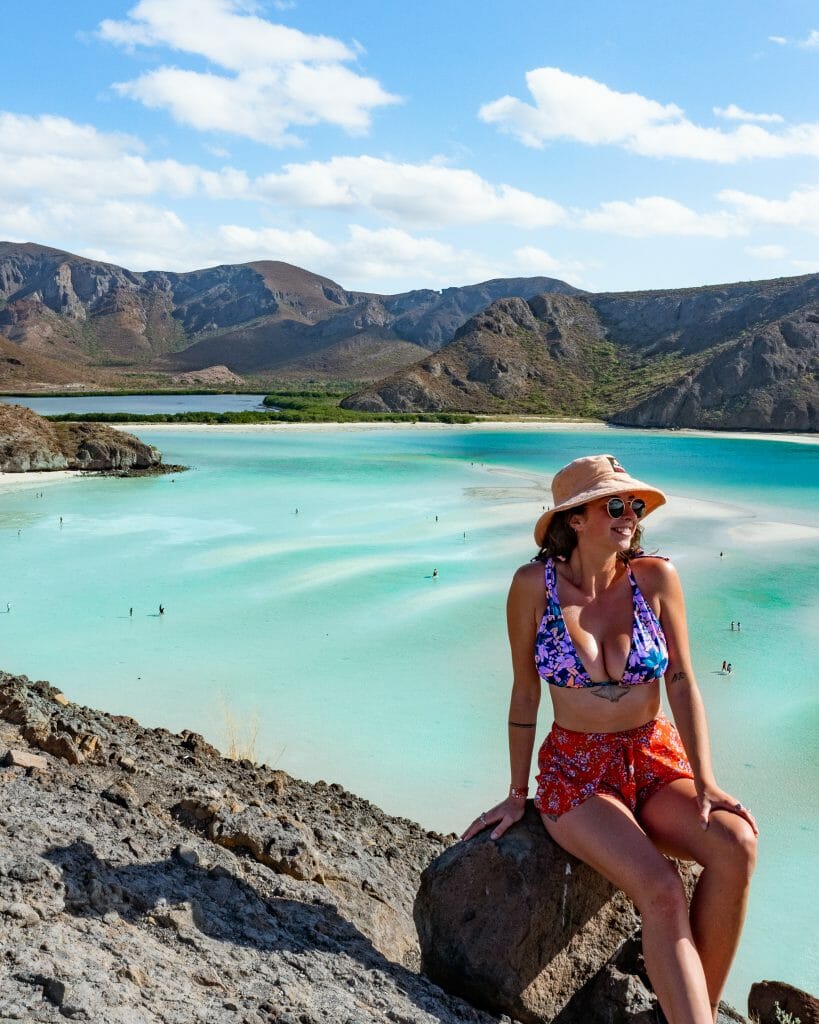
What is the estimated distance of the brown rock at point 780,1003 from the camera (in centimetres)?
402

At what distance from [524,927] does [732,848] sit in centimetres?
92

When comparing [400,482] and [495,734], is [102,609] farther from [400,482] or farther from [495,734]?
[400,482]

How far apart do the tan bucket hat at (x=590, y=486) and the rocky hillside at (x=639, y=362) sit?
3422 inches

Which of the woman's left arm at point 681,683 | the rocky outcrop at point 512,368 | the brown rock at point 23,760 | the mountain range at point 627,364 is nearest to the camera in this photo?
the woman's left arm at point 681,683

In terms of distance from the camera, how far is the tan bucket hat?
3.50 metres

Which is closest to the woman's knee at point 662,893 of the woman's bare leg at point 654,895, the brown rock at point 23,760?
the woman's bare leg at point 654,895

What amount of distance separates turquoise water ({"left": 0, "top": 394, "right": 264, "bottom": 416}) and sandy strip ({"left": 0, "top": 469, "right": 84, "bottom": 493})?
134 ft

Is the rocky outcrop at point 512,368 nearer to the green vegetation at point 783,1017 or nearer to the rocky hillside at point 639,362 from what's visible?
the rocky hillside at point 639,362

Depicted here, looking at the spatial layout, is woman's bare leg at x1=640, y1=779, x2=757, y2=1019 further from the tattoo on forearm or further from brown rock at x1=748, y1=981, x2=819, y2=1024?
brown rock at x1=748, y1=981, x2=819, y2=1024

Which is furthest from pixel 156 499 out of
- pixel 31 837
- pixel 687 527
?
pixel 31 837

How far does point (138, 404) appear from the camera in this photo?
342 feet

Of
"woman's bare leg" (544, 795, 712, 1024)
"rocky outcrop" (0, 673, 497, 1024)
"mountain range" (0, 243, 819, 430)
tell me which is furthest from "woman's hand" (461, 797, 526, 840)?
"mountain range" (0, 243, 819, 430)

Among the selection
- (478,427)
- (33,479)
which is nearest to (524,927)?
(33,479)

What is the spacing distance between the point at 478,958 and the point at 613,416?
308 feet
